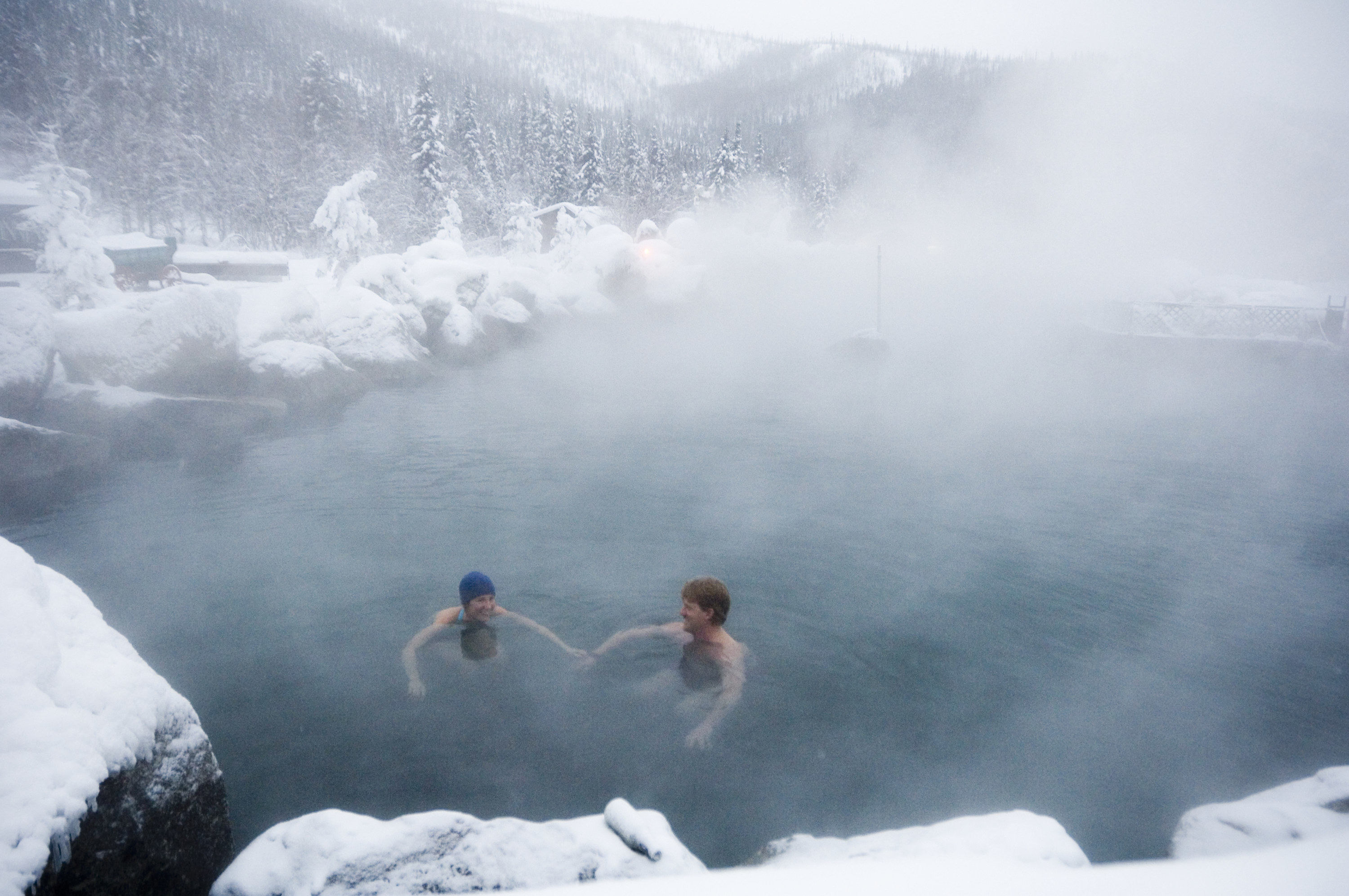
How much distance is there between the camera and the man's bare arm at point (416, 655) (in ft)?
13.7

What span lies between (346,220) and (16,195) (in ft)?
42.9

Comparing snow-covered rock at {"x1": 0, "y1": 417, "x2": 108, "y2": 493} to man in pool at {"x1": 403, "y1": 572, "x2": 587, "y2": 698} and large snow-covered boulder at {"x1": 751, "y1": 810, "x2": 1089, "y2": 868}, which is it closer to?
man in pool at {"x1": 403, "y1": 572, "x2": 587, "y2": 698}

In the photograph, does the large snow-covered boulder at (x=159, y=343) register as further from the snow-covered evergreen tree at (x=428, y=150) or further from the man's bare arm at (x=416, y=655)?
the snow-covered evergreen tree at (x=428, y=150)

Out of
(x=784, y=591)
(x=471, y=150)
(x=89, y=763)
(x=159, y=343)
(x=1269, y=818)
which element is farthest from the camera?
(x=471, y=150)

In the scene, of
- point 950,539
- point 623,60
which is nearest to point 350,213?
point 950,539

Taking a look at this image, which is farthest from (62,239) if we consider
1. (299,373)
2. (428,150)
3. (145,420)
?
(428,150)

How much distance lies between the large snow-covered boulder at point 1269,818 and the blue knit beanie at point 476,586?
3887 millimetres

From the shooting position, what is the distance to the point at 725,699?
4129mm

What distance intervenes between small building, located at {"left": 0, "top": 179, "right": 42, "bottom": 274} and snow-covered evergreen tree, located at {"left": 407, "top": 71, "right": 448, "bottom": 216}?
1442cm

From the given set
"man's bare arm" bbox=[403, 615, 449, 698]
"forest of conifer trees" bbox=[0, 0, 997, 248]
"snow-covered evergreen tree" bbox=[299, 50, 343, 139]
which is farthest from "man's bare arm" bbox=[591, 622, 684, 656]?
"snow-covered evergreen tree" bbox=[299, 50, 343, 139]

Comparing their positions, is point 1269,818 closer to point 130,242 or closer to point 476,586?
point 476,586

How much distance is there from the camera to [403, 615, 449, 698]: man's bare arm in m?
4.17

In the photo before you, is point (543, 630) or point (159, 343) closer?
point (543, 630)

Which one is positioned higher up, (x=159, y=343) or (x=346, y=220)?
(x=346, y=220)
